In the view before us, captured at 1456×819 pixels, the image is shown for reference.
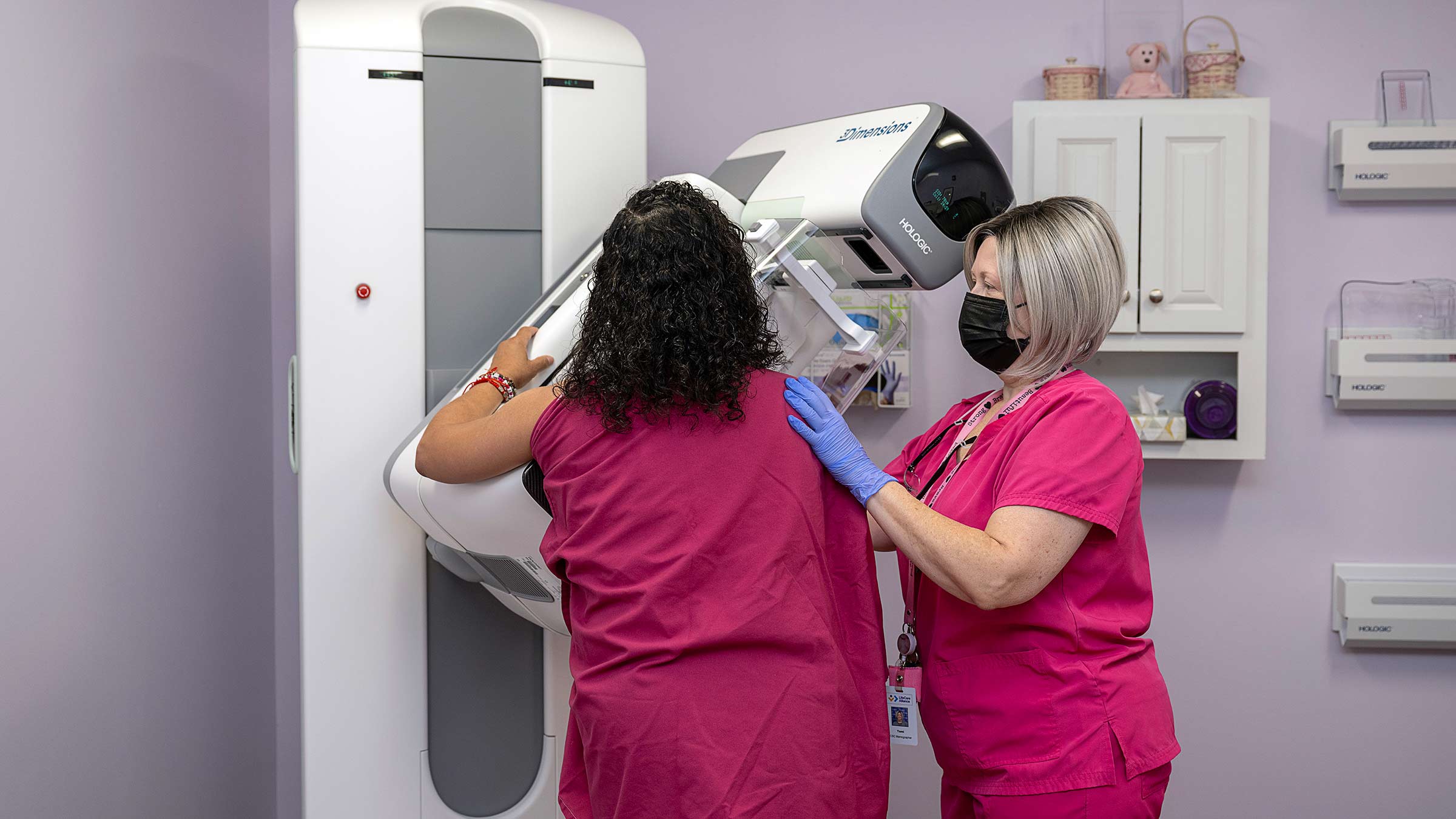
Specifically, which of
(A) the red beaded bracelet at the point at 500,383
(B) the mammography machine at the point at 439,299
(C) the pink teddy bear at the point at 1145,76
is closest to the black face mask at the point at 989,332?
(B) the mammography machine at the point at 439,299

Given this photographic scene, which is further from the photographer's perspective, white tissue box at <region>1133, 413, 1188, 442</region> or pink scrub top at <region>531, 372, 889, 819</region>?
white tissue box at <region>1133, 413, 1188, 442</region>

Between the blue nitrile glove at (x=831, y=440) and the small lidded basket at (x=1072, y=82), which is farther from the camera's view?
the small lidded basket at (x=1072, y=82)

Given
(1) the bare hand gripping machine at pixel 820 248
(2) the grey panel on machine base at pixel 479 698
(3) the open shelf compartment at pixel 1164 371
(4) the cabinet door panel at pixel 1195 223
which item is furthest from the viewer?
(3) the open shelf compartment at pixel 1164 371

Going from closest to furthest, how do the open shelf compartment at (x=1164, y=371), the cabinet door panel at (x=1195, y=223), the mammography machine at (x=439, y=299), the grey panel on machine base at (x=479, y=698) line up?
1. the mammography machine at (x=439, y=299)
2. the grey panel on machine base at (x=479, y=698)
3. the cabinet door panel at (x=1195, y=223)
4. the open shelf compartment at (x=1164, y=371)

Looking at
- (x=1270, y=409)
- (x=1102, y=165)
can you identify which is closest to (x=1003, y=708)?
(x=1102, y=165)

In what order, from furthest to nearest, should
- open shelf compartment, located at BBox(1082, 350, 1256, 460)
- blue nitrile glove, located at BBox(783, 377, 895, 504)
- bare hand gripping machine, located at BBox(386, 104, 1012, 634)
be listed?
open shelf compartment, located at BBox(1082, 350, 1256, 460), bare hand gripping machine, located at BBox(386, 104, 1012, 634), blue nitrile glove, located at BBox(783, 377, 895, 504)

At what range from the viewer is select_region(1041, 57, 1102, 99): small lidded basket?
2.10 metres

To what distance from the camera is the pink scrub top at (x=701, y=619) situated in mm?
1094

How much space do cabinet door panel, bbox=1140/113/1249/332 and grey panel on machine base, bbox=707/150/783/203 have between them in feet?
2.96

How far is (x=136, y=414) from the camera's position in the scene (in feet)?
5.64

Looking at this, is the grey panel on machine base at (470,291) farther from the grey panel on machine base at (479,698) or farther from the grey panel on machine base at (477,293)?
the grey panel on machine base at (479,698)

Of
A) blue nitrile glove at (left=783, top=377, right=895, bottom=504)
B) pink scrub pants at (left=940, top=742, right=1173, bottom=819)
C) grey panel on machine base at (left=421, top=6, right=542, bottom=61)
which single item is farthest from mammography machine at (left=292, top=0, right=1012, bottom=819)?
pink scrub pants at (left=940, top=742, right=1173, bottom=819)

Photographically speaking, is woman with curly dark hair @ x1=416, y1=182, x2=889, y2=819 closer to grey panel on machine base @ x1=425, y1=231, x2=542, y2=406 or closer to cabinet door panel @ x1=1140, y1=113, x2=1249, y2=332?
grey panel on machine base @ x1=425, y1=231, x2=542, y2=406

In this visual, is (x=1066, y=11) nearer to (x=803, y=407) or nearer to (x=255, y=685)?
(x=803, y=407)
